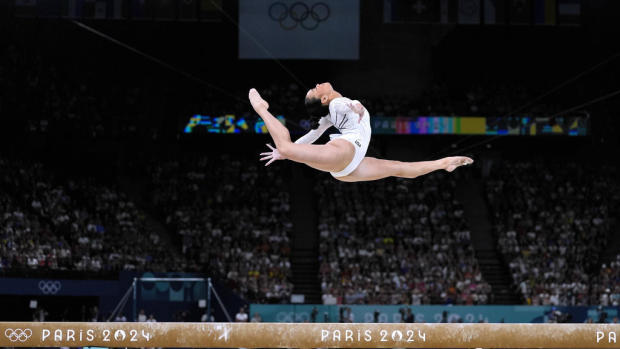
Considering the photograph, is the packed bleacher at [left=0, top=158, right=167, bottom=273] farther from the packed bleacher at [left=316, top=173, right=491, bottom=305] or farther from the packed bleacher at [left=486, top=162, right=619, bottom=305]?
the packed bleacher at [left=486, top=162, right=619, bottom=305]

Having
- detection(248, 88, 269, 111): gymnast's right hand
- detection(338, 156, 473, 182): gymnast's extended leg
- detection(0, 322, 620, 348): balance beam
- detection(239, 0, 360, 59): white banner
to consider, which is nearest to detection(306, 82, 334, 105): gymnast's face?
detection(248, 88, 269, 111): gymnast's right hand

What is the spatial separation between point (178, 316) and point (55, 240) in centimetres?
455

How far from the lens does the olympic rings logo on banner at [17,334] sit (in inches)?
327

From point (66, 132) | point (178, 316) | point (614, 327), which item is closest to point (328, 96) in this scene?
point (614, 327)

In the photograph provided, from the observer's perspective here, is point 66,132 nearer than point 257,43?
No

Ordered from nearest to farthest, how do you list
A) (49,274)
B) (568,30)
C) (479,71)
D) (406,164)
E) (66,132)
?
(406,164), (49,274), (66,132), (568,30), (479,71)

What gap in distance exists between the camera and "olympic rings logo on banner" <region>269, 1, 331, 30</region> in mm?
25656

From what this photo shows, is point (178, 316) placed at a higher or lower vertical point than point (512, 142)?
lower

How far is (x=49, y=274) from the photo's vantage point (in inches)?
877

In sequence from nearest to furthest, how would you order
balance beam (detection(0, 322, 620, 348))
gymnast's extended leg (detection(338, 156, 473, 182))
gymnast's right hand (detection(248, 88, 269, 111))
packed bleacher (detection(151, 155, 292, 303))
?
gymnast's right hand (detection(248, 88, 269, 111)), gymnast's extended leg (detection(338, 156, 473, 182)), balance beam (detection(0, 322, 620, 348)), packed bleacher (detection(151, 155, 292, 303))

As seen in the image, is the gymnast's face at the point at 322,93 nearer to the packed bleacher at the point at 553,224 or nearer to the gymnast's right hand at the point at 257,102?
the gymnast's right hand at the point at 257,102

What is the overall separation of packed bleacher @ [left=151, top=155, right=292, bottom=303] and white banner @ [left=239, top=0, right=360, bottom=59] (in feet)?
21.0

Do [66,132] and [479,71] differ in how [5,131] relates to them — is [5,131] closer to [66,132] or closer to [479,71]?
[66,132]

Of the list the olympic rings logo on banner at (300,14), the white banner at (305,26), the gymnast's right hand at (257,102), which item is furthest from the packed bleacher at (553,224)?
the gymnast's right hand at (257,102)
